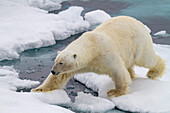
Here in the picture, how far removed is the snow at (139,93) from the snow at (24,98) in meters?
0.74

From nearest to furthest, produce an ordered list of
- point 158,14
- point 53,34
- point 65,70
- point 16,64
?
1. point 65,70
2. point 16,64
3. point 53,34
4. point 158,14

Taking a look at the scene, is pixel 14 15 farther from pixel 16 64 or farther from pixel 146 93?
pixel 146 93

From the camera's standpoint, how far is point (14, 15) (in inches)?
371

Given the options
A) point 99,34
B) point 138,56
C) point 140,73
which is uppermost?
point 99,34

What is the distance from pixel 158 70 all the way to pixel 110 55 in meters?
1.42

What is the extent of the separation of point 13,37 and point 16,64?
1.26 meters

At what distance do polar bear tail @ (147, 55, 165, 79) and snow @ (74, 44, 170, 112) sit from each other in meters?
0.24

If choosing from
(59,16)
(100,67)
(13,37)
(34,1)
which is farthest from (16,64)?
(34,1)

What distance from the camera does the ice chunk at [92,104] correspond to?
434 centimetres

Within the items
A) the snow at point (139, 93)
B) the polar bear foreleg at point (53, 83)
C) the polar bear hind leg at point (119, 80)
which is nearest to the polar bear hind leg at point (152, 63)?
the snow at point (139, 93)

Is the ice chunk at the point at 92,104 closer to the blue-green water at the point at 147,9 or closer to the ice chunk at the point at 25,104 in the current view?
the ice chunk at the point at 25,104

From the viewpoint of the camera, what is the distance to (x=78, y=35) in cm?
847

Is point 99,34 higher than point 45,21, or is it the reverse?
point 99,34

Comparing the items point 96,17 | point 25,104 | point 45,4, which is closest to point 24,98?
point 25,104
